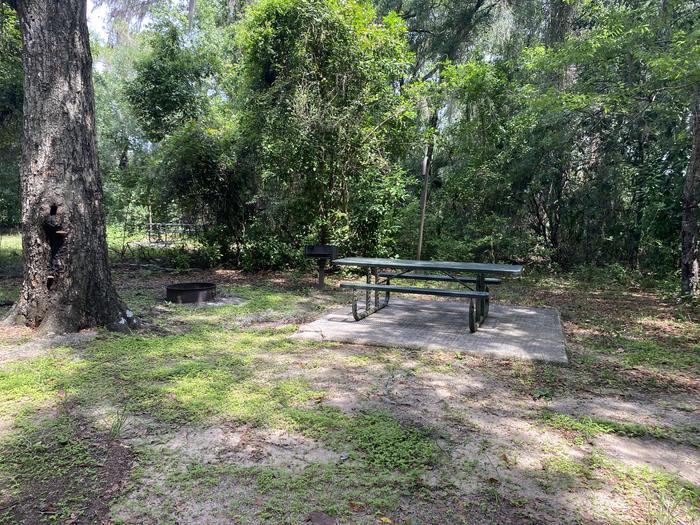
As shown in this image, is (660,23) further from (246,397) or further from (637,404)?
(246,397)

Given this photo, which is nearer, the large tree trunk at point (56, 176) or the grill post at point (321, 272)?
the large tree trunk at point (56, 176)

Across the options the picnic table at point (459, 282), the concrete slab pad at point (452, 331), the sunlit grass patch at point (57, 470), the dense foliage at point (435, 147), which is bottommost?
the sunlit grass patch at point (57, 470)

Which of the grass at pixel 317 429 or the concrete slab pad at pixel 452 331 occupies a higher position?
the concrete slab pad at pixel 452 331

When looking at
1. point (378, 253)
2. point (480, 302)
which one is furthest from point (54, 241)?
point (378, 253)

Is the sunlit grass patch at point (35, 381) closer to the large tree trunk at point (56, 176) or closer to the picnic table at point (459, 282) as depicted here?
the large tree trunk at point (56, 176)

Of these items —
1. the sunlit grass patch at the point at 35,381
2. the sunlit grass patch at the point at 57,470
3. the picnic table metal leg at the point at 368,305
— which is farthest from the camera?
the picnic table metal leg at the point at 368,305

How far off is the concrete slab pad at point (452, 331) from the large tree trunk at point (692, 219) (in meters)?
2.08

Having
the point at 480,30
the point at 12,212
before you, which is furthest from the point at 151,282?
the point at 480,30

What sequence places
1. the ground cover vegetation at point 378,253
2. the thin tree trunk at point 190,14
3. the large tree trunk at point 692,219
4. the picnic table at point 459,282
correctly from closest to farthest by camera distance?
1. the ground cover vegetation at point 378,253
2. the picnic table at point 459,282
3. the large tree trunk at point 692,219
4. the thin tree trunk at point 190,14

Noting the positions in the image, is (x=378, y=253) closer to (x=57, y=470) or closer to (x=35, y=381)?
(x=35, y=381)

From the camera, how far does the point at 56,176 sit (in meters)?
4.09

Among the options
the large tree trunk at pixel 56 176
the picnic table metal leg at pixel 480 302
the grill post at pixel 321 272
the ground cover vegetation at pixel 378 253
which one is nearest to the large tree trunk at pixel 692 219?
the ground cover vegetation at pixel 378 253

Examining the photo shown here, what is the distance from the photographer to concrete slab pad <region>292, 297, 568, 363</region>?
4023 millimetres

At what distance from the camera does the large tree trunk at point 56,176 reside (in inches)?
160
